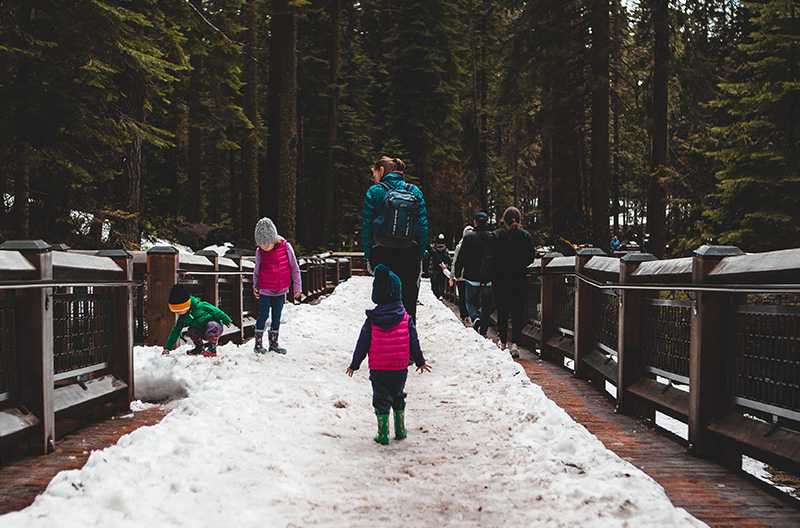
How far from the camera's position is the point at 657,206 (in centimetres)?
2069

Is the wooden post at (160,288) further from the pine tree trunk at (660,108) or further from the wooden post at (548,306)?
the pine tree trunk at (660,108)

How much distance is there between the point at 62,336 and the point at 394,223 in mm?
3592

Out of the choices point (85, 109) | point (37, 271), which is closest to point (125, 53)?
point (85, 109)

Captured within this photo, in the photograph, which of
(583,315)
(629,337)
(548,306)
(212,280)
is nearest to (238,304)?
(212,280)

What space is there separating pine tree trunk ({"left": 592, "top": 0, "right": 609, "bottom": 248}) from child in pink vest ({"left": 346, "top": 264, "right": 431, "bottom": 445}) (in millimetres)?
14970

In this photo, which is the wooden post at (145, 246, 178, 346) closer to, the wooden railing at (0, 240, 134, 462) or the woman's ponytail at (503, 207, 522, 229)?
the wooden railing at (0, 240, 134, 462)

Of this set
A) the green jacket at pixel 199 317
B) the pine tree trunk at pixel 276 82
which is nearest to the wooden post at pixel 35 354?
the green jacket at pixel 199 317

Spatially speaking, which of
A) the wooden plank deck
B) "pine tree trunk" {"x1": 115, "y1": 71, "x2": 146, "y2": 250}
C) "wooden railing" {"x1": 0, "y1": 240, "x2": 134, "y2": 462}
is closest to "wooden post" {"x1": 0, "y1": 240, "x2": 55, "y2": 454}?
"wooden railing" {"x1": 0, "y1": 240, "x2": 134, "y2": 462}

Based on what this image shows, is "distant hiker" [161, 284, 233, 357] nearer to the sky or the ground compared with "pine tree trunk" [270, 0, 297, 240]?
nearer to the ground

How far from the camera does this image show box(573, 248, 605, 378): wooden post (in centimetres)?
937

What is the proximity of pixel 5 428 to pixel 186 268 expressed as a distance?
577cm

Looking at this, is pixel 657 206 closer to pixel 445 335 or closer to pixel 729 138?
pixel 729 138

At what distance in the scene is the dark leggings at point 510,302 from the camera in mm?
11055

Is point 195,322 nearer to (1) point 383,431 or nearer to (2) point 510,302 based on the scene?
(1) point 383,431
